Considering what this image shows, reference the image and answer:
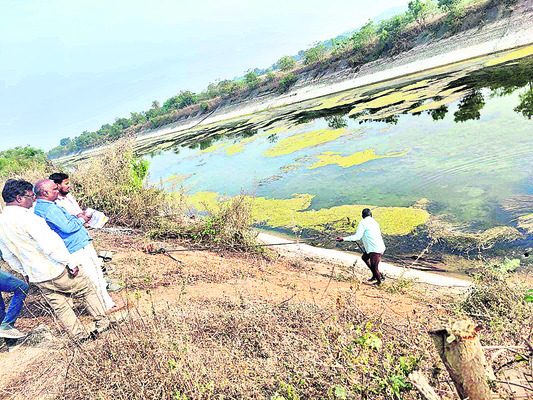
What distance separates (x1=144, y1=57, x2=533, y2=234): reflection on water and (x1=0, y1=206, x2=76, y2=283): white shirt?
530 centimetres

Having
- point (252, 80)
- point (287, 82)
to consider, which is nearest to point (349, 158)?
point (287, 82)

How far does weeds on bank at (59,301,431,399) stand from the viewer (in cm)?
182

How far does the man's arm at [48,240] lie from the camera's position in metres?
2.76

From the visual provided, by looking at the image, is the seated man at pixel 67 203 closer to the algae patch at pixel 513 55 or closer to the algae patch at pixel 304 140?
the algae patch at pixel 304 140

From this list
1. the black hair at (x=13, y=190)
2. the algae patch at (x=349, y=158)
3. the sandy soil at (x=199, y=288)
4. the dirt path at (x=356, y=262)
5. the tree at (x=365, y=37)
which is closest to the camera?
the sandy soil at (x=199, y=288)

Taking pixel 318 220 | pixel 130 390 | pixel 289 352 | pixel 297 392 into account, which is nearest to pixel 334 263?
pixel 318 220

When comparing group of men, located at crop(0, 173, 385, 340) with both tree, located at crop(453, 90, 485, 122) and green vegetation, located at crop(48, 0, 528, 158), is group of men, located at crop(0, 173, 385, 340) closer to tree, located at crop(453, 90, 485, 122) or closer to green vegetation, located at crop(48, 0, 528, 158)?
green vegetation, located at crop(48, 0, 528, 158)

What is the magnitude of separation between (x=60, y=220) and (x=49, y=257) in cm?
40

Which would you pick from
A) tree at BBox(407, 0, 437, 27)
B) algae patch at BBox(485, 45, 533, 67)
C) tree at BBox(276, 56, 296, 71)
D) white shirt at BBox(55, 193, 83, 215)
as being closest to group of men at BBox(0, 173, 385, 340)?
white shirt at BBox(55, 193, 83, 215)

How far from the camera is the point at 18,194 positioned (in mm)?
2771

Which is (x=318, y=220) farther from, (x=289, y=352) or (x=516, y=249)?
(x=289, y=352)

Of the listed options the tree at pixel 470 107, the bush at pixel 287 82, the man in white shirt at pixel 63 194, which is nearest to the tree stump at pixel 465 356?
the man in white shirt at pixel 63 194

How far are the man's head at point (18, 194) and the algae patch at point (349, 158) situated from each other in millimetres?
8439

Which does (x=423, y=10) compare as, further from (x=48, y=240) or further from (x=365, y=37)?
(x=48, y=240)
